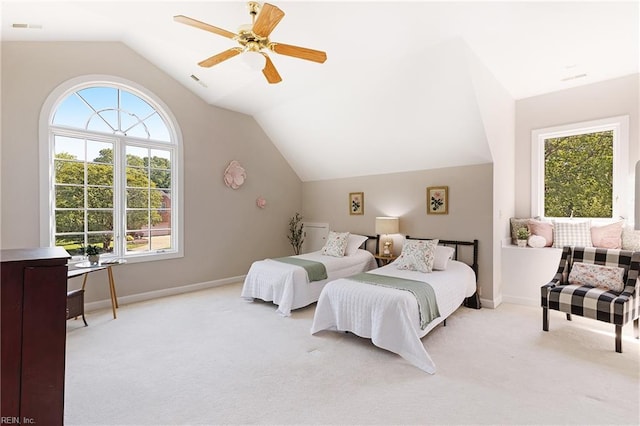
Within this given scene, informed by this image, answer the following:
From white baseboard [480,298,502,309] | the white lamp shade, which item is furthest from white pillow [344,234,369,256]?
white baseboard [480,298,502,309]

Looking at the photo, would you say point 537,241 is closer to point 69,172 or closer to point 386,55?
Result: point 386,55

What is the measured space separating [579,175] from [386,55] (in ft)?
10.8

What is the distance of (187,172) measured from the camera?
493 centimetres

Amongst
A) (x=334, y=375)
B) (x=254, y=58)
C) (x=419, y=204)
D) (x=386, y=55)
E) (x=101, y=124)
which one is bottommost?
(x=334, y=375)

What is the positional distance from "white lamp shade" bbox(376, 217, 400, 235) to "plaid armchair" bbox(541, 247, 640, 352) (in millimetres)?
2156

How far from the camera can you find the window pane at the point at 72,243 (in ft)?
12.8

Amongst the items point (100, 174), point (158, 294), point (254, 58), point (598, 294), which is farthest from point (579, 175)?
point (100, 174)

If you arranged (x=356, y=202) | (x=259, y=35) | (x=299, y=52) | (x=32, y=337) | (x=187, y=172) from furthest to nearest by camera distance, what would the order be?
(x=356, y=202) < (x=187, y=172) < (x=299, y=52) < (x=259, y=35) < (x=32, y=337)

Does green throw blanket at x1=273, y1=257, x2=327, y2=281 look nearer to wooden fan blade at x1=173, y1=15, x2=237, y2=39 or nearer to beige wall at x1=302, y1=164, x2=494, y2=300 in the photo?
beige wall at x1=302, y1=164, x2=494, y2=300

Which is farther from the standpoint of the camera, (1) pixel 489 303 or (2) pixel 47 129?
(1) pixel 489 303

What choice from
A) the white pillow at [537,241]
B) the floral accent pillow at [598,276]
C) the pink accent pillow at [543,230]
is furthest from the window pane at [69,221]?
the pink accent pillow at [543,230]

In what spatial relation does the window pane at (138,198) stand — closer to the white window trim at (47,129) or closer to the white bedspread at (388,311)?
the white window trim at (47,129)

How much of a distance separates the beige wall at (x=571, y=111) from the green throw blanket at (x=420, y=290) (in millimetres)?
2715

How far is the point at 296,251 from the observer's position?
260 inches
